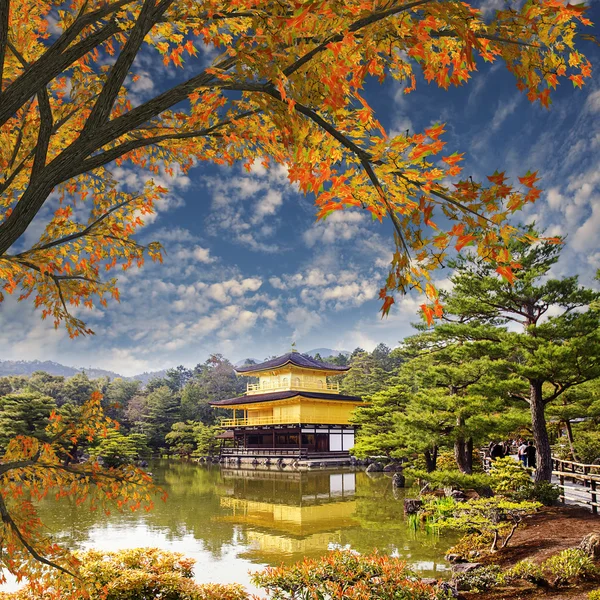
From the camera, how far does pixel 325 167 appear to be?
2.17 metres

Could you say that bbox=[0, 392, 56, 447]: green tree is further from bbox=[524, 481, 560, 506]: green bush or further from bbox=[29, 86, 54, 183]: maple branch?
bbox=[29, 86, 54, 183]: maple branch

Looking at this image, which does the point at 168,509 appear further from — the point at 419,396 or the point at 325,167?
the point at 325,167

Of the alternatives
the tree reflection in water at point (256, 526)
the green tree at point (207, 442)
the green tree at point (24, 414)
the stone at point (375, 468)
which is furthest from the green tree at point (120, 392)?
the tree reflection in water at point (256, 526)

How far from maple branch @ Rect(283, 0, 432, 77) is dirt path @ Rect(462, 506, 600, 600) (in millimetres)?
5516

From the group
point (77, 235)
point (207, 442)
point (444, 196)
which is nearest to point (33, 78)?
point (77, 235)

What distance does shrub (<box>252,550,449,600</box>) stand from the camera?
4.43 meters

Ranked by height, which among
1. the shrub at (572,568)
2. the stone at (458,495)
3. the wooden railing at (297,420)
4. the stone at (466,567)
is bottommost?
the stone at (466,567)

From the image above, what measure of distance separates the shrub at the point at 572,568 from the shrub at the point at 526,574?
162 mm

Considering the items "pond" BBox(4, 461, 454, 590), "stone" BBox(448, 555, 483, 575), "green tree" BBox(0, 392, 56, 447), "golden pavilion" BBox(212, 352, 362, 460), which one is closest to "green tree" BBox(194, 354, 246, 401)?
"golden pavilion" BBox(212, 352, 362, 460)

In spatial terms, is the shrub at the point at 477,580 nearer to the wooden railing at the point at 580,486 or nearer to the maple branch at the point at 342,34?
the wooden railing at the point at 580,486

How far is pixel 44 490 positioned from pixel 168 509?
33.6 ft

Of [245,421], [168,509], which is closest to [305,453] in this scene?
[245,421]

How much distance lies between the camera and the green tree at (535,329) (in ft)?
30.9

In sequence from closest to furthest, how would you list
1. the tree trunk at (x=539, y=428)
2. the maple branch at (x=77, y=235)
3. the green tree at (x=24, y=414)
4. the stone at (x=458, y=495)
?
the maple branch at (x=77, y=235) → the tree trunk at (x=539, y=428) → the stone at (x=458, y=495) → the green tree at (x=24, y=414)
